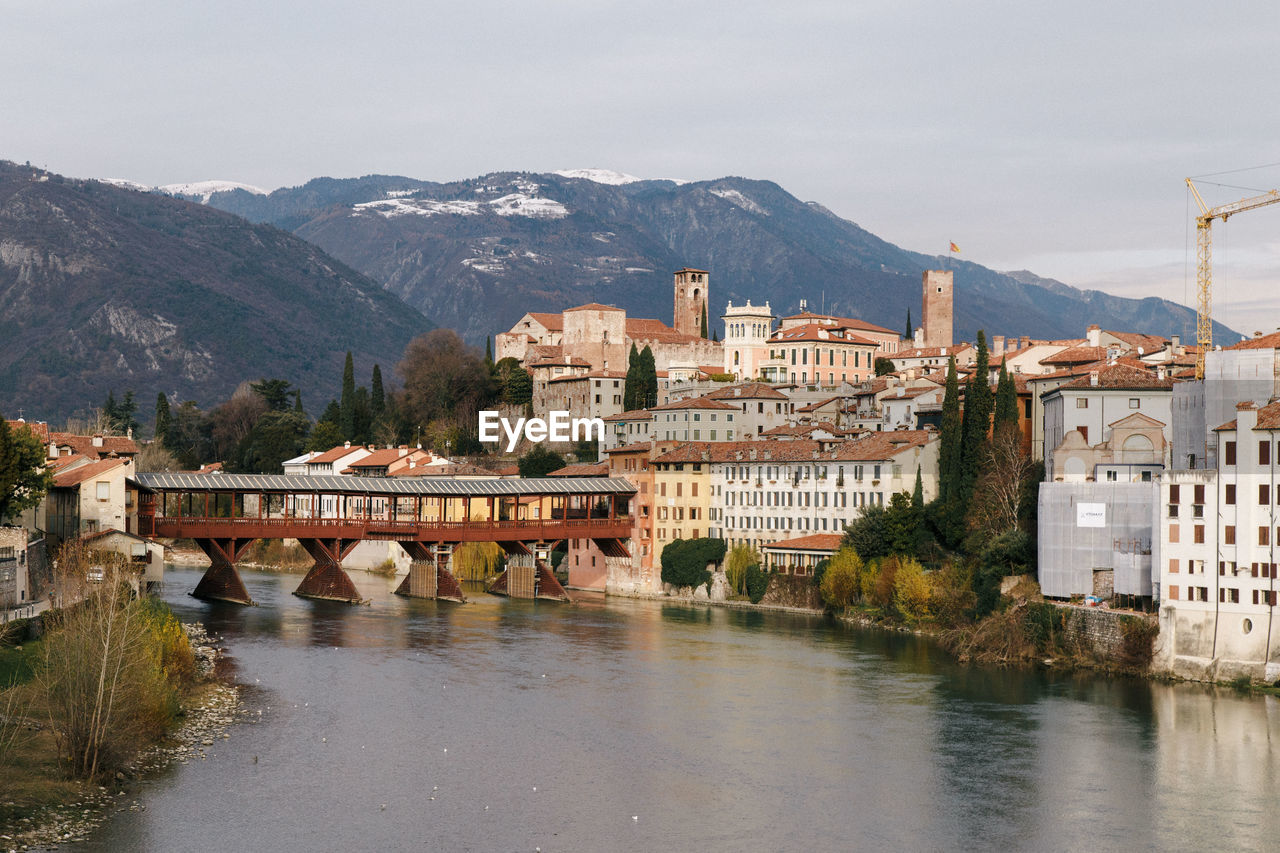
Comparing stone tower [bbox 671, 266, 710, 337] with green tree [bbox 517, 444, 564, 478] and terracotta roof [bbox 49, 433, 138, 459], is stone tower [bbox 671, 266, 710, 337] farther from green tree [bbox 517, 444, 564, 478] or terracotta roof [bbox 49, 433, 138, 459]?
terracotta roof [bbox 49, 433, 138, 459]

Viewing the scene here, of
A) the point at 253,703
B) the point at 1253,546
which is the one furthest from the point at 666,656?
the point at 1253,546

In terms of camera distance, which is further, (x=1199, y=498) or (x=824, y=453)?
(x=824, y=453)

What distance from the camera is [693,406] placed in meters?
101

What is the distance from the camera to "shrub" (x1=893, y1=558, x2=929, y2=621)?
6575cm

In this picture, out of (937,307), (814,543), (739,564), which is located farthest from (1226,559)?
(937,307)

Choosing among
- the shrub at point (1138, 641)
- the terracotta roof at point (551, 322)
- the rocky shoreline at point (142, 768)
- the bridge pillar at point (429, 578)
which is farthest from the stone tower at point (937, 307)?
the rocky shoreline at point (142, 768)

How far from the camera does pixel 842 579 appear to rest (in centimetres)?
7106

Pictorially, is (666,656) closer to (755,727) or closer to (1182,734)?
(755,727)

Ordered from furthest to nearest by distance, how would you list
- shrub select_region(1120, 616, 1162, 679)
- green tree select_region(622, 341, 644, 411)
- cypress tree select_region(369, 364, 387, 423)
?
cypress tree select_region(369, 364, 387, 423) < green tree select_region(622, 341, 644, 411) < shrub select_region(1120, 616, 1162, 679)

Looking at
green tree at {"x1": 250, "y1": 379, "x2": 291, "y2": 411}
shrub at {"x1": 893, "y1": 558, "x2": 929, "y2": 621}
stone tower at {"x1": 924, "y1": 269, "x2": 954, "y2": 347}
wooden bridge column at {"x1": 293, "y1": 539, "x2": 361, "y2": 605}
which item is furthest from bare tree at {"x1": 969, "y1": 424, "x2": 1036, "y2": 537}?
green tree at {"x1": 250, "y1": 379, "x2": 291, "y2": 411}

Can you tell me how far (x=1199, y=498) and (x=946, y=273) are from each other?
104 meters

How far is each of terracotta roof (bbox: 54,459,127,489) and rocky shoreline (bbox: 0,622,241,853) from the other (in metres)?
16.0

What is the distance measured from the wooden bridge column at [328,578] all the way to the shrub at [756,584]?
20288 mm
